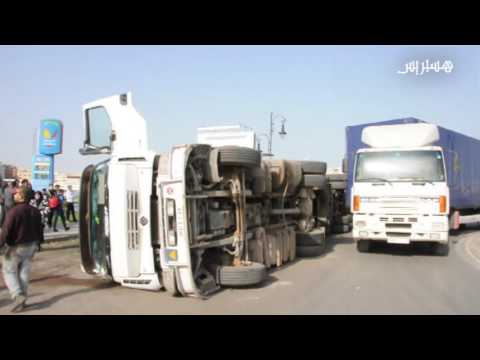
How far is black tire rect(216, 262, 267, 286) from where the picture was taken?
651 cm

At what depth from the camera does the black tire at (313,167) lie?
1043cm

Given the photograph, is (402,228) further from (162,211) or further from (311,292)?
(162,211)

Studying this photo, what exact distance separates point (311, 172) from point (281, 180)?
5.48ft

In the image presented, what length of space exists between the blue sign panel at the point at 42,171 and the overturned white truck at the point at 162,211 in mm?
14728

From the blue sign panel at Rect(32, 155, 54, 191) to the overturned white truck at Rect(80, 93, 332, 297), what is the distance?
48.3ft

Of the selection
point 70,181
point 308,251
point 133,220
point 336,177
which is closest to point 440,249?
point 308,251

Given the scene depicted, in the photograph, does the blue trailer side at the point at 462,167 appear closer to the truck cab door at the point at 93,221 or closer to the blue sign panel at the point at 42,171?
the truck cab door at the point at 93,221

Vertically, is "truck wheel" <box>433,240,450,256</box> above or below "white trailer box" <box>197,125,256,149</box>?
below

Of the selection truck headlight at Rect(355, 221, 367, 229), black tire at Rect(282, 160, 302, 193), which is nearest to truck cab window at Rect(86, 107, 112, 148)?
black tire at Rect(282, 160, 302, 193)

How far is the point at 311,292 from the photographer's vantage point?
21.4 feet

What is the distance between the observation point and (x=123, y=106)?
7.08m

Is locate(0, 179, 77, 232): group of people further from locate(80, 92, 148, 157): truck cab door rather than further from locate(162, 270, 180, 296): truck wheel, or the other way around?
locate(162, 270, 180, 296): truck wheel

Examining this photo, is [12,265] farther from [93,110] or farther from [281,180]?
[281,180]

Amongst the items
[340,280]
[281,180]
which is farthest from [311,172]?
[340,280]
